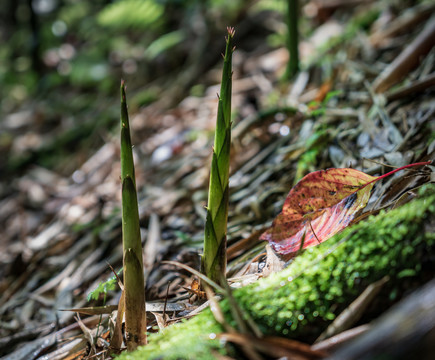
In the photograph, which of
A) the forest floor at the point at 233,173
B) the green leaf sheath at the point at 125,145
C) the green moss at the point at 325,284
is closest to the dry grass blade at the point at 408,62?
the forest floor at the point at 233,173

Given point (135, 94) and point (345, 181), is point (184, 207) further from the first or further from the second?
point (135, 94)

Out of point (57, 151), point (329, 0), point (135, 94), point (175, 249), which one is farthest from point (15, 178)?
point (329, 0)

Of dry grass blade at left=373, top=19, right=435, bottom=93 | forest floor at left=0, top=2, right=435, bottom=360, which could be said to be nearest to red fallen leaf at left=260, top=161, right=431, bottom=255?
forest floor at left=0, top=2, right=435, bottom=360

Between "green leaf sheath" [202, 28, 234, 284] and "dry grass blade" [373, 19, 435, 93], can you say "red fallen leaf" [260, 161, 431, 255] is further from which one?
"dry grass blade" [373, 19, 435, 93]

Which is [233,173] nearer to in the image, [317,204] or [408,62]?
[317,204]

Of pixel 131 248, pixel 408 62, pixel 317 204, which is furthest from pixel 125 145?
pixel 408 62

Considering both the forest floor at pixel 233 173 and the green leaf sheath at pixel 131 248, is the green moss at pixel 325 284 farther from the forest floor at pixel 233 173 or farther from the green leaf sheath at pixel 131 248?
the forest floor at pixel 233 173
